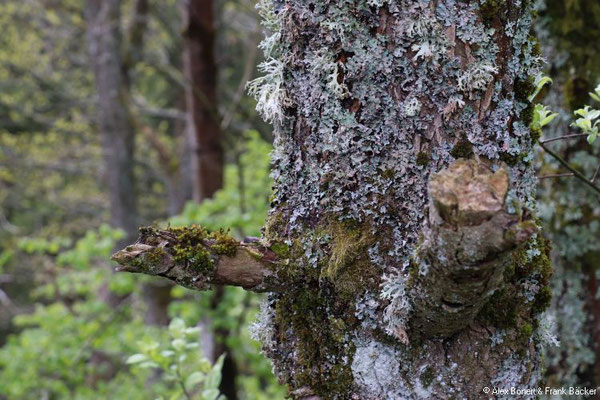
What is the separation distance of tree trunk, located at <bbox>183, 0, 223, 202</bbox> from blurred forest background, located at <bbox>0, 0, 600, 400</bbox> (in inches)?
0.4

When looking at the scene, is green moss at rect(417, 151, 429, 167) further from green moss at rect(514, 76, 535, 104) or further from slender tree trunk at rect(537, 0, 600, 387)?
slender tree trunk at rect(537, 0, 600, 387)

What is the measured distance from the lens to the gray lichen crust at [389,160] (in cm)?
118

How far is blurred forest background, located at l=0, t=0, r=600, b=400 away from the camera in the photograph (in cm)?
280

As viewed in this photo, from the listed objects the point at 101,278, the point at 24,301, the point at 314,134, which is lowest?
the point at 24,301

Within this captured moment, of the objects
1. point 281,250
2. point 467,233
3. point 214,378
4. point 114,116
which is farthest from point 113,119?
point 467,233

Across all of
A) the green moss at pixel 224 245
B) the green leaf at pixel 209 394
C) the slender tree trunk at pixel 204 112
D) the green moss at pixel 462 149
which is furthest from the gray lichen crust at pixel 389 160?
the slender tree trunk at pixel 204 112

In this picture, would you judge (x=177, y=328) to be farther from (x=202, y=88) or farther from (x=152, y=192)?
(x=152, y=192)

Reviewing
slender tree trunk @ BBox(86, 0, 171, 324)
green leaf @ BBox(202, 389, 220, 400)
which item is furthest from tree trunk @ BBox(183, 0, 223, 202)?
slender tree trunk @ BBox(86, 0, 171, 324)

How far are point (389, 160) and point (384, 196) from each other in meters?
0.08

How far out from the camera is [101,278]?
13.6 ft

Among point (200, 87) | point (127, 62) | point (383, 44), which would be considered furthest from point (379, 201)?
point (127, 62)

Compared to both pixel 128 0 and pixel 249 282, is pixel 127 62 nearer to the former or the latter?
pixel 128 0

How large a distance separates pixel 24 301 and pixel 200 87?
493 inches

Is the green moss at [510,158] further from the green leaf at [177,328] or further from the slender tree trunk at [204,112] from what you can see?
the slender tree trunk at [204,112]
